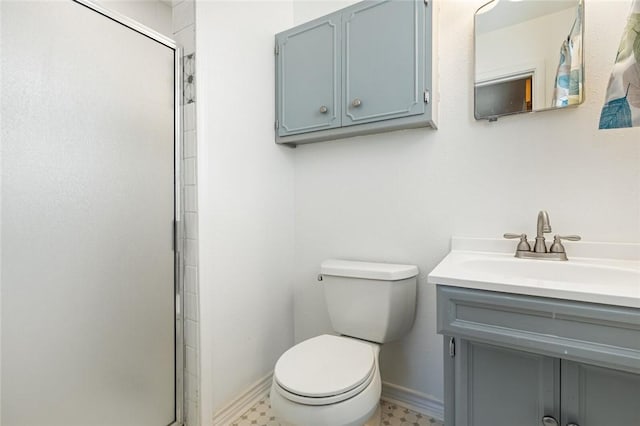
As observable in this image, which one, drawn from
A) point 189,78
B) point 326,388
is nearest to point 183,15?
point 189,78

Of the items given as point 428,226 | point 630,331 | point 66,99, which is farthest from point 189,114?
point 630,331

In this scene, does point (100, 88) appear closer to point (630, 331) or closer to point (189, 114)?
point (189, 114)

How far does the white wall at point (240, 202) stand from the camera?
1.38 meters

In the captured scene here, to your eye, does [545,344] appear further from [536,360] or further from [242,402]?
[242,402]

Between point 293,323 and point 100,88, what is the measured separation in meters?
1.50

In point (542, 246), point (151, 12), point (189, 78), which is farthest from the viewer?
point (151, 12)

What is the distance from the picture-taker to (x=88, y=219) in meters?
1.10

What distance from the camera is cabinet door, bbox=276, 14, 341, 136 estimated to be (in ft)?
5.14

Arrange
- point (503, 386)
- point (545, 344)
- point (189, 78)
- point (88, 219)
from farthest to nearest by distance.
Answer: point (189, 78), point (88, 219), point (503, 386), point (545, 344)

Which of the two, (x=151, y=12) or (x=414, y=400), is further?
(x=151, y=12)

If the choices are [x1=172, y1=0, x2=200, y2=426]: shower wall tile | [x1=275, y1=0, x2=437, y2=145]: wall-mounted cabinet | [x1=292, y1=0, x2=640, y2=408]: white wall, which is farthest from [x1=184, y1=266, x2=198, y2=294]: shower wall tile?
[x1=275, y1=0, x2=437, y2=145]: wall-mounted cabinet

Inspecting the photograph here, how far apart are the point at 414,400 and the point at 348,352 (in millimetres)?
577

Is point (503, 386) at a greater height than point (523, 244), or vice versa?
point (523, 244)

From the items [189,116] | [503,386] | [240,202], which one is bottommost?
[503,386]
